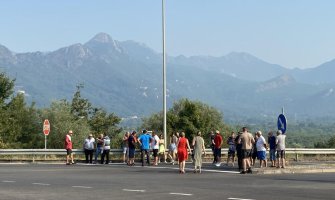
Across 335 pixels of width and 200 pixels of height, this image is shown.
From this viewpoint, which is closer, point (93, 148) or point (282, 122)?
point (282, 122)

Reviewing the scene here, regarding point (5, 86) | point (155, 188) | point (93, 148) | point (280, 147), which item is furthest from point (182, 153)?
→ point (5, 86)

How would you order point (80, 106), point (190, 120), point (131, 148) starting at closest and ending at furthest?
point (131, 148) → point (190, 120) → point (80, 106)

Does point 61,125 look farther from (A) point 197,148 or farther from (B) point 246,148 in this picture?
(B) point 246,148

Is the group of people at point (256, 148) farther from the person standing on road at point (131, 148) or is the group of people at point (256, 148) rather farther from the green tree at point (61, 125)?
the green tree at point (61, 125)

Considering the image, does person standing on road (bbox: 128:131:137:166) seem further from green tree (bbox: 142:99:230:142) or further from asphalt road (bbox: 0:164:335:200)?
green tree (bbox: 142:99:230:142)

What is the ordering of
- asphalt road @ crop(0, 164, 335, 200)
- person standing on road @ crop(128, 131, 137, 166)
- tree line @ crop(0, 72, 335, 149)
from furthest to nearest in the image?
tree line @ crop(0, 72, 335, 149)
person standing on road @ crop(128, 131, 137, 166)
asphalt road @ crop(0, 164, 335, 200)

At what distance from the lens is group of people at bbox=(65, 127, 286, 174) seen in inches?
970

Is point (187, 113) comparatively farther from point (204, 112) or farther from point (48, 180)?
point (48, 180)

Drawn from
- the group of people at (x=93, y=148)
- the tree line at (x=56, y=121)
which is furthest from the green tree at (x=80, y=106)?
the group of people at (x=93, y=148)

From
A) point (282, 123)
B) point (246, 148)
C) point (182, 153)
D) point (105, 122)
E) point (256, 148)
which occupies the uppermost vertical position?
point (105, 122)

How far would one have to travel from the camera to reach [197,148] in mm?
25016

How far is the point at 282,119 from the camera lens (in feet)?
87.3

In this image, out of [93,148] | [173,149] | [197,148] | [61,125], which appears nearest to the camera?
[197,148]

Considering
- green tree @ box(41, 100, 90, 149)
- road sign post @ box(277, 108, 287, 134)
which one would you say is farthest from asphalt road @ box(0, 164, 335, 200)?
green tree @ box(41, 100, 90, 149)
